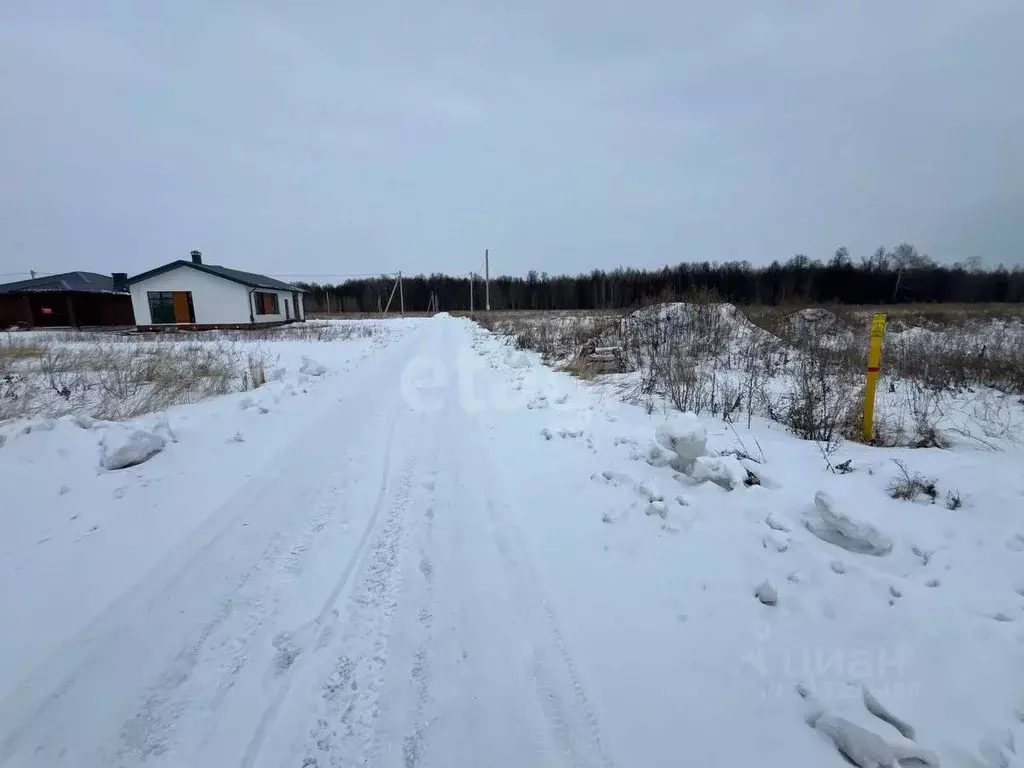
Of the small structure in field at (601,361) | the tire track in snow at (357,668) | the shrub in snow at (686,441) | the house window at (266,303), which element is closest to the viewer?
the tire track in snow at (357,668)

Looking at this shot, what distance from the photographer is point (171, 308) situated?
27734 mm

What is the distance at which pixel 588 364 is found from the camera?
1124 cm

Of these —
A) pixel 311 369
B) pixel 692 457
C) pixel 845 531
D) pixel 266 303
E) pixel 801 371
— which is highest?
pixel 266 303

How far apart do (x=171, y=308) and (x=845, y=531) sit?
35.3 meters

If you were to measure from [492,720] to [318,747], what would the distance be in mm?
783

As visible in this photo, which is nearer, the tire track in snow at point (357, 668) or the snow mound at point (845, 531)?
the tire track in snow at point (357, 668)

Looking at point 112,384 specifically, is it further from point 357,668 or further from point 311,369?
point 357,668

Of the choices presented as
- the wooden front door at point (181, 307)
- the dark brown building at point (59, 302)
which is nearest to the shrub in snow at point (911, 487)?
the wooden front door at point (181, 307)

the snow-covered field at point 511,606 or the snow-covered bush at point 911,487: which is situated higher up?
the snow-covered bush at point 911,487

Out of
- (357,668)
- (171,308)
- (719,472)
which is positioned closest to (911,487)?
(719,472)

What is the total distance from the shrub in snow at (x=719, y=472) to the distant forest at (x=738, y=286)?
126 feet

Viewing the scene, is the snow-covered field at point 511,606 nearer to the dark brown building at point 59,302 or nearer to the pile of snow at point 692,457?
the pile of snow at point 692,457

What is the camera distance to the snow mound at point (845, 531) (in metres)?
3.03

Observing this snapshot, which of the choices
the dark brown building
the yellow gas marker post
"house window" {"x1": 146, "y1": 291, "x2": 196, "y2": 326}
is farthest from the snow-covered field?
the dark brown building
